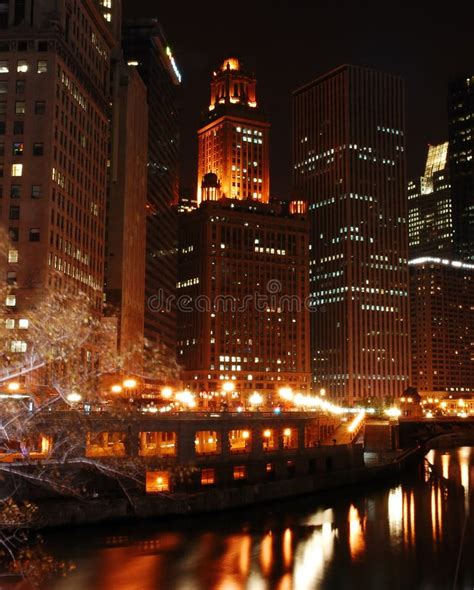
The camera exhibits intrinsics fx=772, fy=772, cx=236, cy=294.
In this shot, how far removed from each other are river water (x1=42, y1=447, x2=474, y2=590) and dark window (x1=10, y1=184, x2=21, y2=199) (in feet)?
195

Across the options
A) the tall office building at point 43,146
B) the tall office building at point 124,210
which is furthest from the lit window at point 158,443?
the tall office building at point 124,210

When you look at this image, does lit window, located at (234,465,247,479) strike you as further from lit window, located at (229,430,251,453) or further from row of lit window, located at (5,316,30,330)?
row of lit window, located at (5,316,30,330)

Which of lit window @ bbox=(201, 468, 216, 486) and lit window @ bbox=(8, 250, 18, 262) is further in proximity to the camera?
lit window @ bbox=(8, 250, 18, 262)

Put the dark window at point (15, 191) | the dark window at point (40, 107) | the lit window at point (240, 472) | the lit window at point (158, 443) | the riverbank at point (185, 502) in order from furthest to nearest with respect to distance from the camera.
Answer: the dark window at point (40, 107)
the dark window at point (15, 191)
the lit window at point (240, 472)
the lit window at point (158, 443)
the riverbank at point (185, 502)

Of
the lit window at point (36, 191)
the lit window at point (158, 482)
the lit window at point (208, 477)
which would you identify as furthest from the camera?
the lit window at point (36, 191)

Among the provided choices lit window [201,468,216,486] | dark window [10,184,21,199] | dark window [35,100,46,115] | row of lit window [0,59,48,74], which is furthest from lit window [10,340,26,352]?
row of lit window [0,59,48,74]

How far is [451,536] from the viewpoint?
74.2 m

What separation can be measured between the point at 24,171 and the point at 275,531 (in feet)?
220

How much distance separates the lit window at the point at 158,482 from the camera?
257 feet

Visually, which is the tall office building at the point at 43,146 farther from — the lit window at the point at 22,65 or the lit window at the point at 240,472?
the lit window at the point at 240,472

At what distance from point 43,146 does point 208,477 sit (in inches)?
2238

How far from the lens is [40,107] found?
375 feet

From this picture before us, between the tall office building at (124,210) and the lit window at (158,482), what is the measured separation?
61.6m

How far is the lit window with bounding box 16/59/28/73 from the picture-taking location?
11562cm
